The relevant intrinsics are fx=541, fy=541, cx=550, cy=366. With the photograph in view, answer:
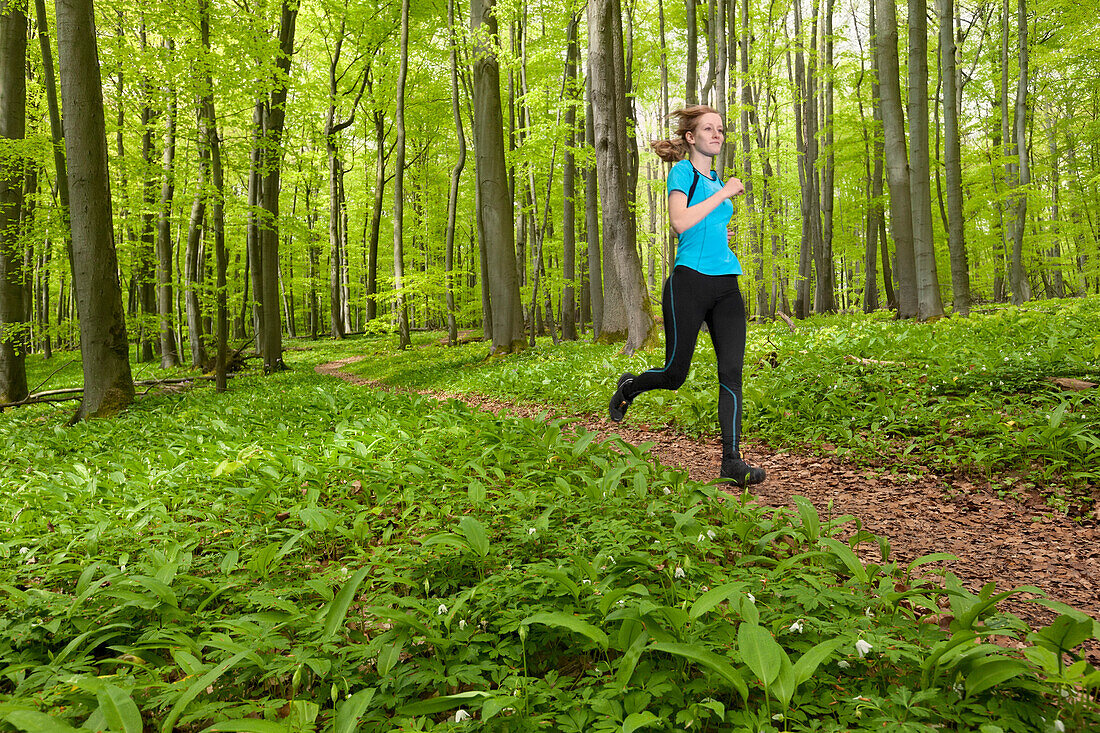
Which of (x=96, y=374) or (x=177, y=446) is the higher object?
(x=96, y=374)

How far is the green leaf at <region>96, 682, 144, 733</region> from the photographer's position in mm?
1458

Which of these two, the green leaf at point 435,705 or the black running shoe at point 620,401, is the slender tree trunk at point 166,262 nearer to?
the black running shoe at point 620,401

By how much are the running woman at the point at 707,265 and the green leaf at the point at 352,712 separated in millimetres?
2689

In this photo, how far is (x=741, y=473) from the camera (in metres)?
3.64

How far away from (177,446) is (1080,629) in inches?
255

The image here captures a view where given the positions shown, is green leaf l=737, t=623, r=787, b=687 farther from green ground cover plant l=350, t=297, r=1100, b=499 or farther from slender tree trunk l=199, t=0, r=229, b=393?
slender tree trunk l=199, t=0, r=229, b=393

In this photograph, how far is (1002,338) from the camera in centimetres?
639

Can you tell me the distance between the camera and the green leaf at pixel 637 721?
135cm

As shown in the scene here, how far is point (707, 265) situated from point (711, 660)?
257 centimetres

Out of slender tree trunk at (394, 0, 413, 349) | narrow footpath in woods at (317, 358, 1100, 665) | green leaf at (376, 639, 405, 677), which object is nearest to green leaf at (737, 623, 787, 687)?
green leaf at (376, 639, 405, 677)

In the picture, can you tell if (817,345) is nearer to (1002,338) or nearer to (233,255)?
(1002,338)

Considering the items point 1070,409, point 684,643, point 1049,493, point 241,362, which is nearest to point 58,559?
point 684,643

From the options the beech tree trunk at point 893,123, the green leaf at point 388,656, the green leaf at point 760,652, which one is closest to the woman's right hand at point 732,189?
the green leaf at point 760,652

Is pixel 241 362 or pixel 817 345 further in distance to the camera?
pixel 241 362
